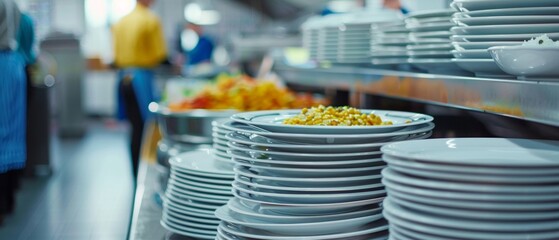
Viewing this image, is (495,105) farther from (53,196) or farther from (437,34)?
(53,196)

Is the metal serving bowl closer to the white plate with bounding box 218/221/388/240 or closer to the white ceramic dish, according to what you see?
the white plate with bounding box 218/221/388/240

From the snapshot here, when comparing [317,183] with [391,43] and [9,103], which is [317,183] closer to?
[391,43]

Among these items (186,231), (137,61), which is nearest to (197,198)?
(186,231)

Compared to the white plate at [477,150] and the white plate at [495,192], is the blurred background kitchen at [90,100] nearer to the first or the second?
the white plate at [477,150]

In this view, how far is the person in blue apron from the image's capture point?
4.86 m

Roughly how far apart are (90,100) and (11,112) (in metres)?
9.43

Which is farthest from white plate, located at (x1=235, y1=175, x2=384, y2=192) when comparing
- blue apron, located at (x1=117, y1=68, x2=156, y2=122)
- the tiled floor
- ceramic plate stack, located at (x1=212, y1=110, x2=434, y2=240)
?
blue apron, located at (x1=117, y1=68, x2=156, y2=122)

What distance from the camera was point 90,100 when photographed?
561 inches

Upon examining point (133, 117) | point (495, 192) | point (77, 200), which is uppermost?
point (495, 192)

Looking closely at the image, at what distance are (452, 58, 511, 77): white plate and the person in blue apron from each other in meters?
4.07

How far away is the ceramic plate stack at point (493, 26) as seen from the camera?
110 cm

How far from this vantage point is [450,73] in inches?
59.2

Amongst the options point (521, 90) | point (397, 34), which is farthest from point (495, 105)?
point (397, 34)

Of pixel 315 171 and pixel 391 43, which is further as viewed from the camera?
pixel 391 43
